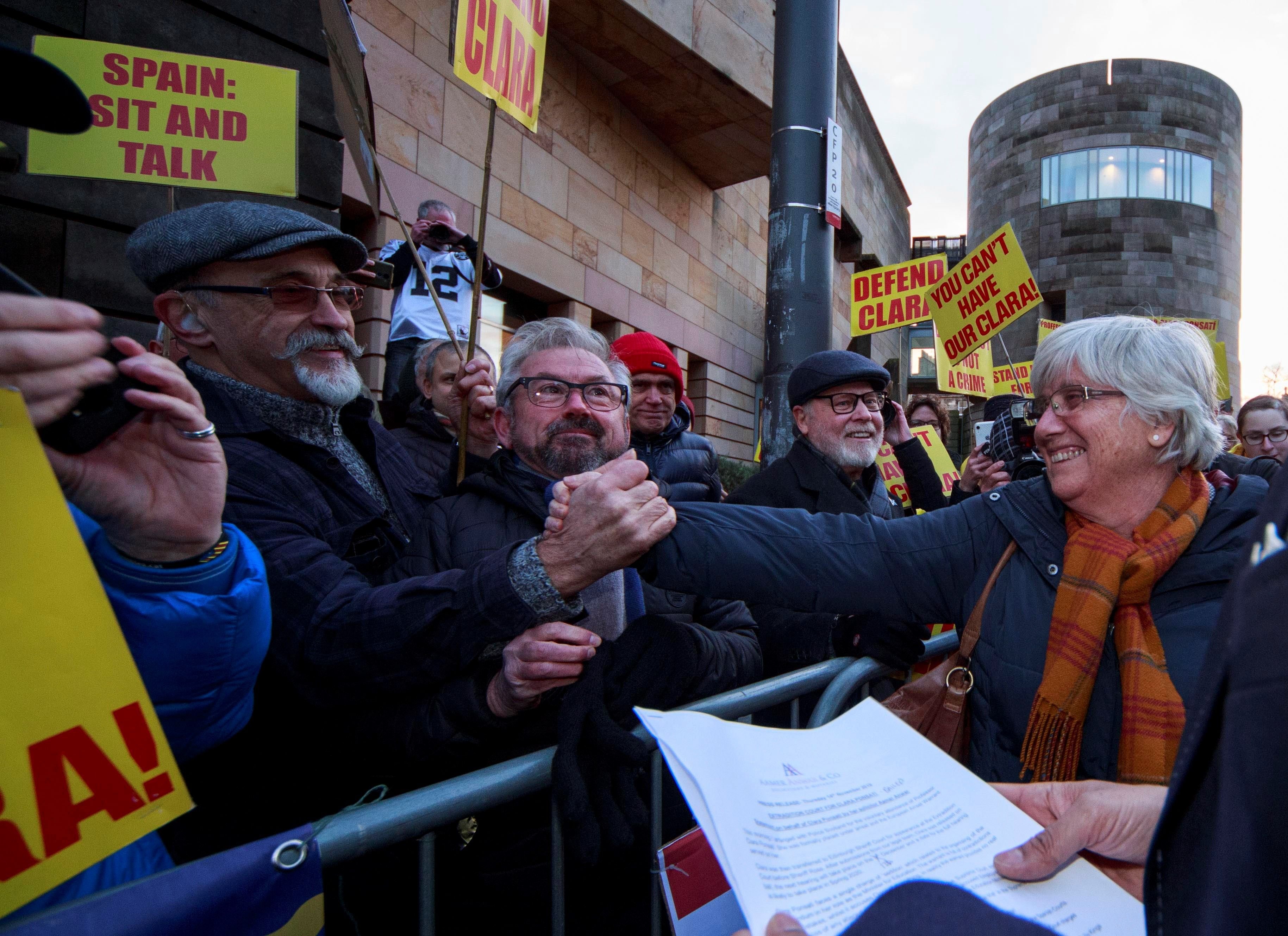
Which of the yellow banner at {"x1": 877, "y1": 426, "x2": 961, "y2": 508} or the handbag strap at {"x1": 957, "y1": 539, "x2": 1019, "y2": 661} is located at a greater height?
the yellow banner at {"x1": 877, "y1": 426, "x2": 961, "y2": 508}

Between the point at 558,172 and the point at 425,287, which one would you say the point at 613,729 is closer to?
the point at 425,287

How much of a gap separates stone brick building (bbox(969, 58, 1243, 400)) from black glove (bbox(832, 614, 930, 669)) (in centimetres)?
2707

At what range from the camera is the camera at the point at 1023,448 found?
303 centimetres

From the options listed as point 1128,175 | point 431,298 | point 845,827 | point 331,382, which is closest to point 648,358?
point 431,298

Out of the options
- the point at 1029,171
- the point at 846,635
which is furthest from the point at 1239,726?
the point at 1029,171

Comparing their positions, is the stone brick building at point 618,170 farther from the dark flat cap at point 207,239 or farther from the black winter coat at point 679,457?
A: the dark flat cap at point 207,239

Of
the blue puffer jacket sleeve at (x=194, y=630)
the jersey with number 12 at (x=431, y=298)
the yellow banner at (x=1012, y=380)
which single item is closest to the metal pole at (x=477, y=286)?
the blue puffer jacket sleeve at (x=194, y=630)

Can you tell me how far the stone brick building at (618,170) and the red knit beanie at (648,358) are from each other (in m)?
2.89

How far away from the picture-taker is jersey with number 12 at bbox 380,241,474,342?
4492 mm

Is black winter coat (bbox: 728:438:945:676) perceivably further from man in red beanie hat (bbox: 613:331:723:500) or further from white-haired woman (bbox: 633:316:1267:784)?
man in red beanie hat (bbox: 613:331:723:500)

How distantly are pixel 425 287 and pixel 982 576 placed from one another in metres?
3.52

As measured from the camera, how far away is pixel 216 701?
1185 millimetres

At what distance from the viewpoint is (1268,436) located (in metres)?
4.93

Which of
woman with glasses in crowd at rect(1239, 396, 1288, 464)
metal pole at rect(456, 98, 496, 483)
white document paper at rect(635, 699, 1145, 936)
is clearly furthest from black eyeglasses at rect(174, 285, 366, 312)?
woman with glasses in crowd at rect(1239, 396, 1288, 464)
